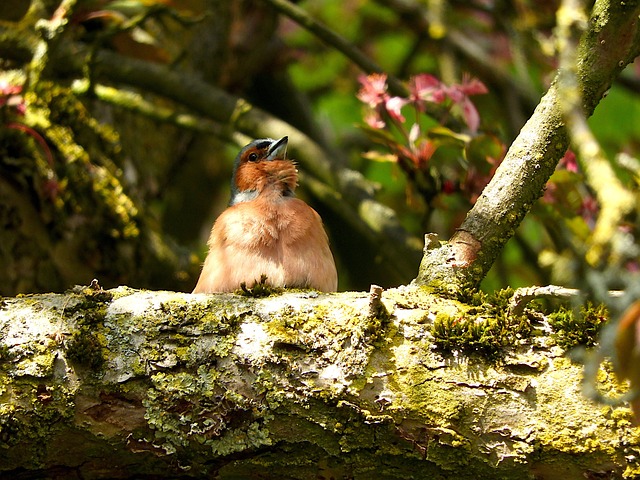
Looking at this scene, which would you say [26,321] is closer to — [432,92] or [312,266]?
[312,266]

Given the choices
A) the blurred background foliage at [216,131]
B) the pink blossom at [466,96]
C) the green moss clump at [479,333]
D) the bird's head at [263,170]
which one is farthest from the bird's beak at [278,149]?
the green moss clump at [479,333]

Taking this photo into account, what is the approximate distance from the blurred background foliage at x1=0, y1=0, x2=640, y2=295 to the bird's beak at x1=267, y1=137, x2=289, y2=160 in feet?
1.10

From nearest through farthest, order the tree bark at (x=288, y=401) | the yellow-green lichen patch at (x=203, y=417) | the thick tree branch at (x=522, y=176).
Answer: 1. the tree bark at (x=288, y=401)
2. the yellow-green lichen patch at (x=203, y=417)
3. the thick tree branch at (x=522, y=176)

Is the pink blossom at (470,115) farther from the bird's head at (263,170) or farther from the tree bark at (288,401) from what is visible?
the tree bark at (288,401)

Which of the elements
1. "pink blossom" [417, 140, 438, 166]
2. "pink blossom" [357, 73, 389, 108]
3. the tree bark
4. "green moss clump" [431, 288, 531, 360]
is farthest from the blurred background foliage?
the tree bark

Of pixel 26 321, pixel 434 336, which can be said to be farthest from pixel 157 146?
pixel 434 336

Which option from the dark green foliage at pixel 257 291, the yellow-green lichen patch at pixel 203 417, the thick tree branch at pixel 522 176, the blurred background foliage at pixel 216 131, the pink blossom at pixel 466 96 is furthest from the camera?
the blurred background foliage at pixel 216 131

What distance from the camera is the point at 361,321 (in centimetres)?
306

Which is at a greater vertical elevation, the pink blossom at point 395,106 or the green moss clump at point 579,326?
the pink blossom at point 395,106

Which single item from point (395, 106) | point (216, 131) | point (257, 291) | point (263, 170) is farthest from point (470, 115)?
point (216, 131)

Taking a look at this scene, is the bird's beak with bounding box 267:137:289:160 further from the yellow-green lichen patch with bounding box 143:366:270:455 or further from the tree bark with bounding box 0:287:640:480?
the yellow-green lichen patch with bounding box 143:366:270:455

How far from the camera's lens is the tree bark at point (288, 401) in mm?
2836

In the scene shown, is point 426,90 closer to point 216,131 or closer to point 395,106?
point 395,106

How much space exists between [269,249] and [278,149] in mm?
1188
